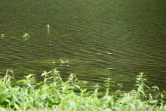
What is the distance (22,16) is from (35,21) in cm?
259

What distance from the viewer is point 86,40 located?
2562cm

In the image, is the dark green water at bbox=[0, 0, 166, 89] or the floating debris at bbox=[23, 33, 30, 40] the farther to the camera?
the floating debris at bbox=[23, 33, 30, 40]

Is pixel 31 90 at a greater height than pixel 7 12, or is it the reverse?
pixel 7 12

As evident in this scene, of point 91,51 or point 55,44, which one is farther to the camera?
point 55,44

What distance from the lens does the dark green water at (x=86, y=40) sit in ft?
59.2

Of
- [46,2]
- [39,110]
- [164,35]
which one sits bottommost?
[39,110]

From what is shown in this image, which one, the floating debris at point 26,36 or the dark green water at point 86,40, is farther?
the floating debris at point 26,36

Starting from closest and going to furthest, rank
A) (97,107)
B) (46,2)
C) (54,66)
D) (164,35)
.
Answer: (97,107), (54,66), (164,35), (46,2)

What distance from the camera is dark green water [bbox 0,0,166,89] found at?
1805 cm

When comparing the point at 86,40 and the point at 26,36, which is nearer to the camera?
the point at 86,40

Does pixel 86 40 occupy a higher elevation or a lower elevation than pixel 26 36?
lower

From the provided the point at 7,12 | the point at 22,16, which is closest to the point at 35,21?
the point at 22,16

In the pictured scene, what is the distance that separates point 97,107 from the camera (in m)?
7.00

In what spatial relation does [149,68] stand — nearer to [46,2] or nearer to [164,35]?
[164,35]
